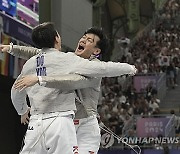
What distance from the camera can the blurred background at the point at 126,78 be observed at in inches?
568

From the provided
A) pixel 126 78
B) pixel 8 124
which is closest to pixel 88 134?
pixel 8 124

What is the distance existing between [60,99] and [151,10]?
31.6m

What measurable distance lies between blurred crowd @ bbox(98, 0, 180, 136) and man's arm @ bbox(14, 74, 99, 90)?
1339 centimetres

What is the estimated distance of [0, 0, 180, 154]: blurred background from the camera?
47.3 feet

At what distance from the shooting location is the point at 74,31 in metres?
20.2

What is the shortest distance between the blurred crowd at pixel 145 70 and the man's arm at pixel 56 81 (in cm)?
1339

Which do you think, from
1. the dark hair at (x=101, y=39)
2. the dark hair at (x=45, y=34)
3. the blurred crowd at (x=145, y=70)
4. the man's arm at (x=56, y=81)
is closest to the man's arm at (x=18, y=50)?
the dark hair at (x=45, y=34)

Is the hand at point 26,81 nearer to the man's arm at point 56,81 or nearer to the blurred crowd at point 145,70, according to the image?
the man's arm at point 56,81

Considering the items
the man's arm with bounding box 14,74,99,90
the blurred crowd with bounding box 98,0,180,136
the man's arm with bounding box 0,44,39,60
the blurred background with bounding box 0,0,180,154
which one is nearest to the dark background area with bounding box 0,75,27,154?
the blurred background with bounding box 0,0,180,154

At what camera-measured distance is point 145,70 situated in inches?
920

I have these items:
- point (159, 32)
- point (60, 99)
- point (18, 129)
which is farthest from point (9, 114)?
point (159, 32)

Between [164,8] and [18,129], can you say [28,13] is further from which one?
[164,8]

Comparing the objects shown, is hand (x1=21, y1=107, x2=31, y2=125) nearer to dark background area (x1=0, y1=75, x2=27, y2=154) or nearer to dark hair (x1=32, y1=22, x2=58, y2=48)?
dark hair (x1=32, y1=22, x2=58, y2=48)

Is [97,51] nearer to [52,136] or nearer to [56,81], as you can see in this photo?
[56,81]
